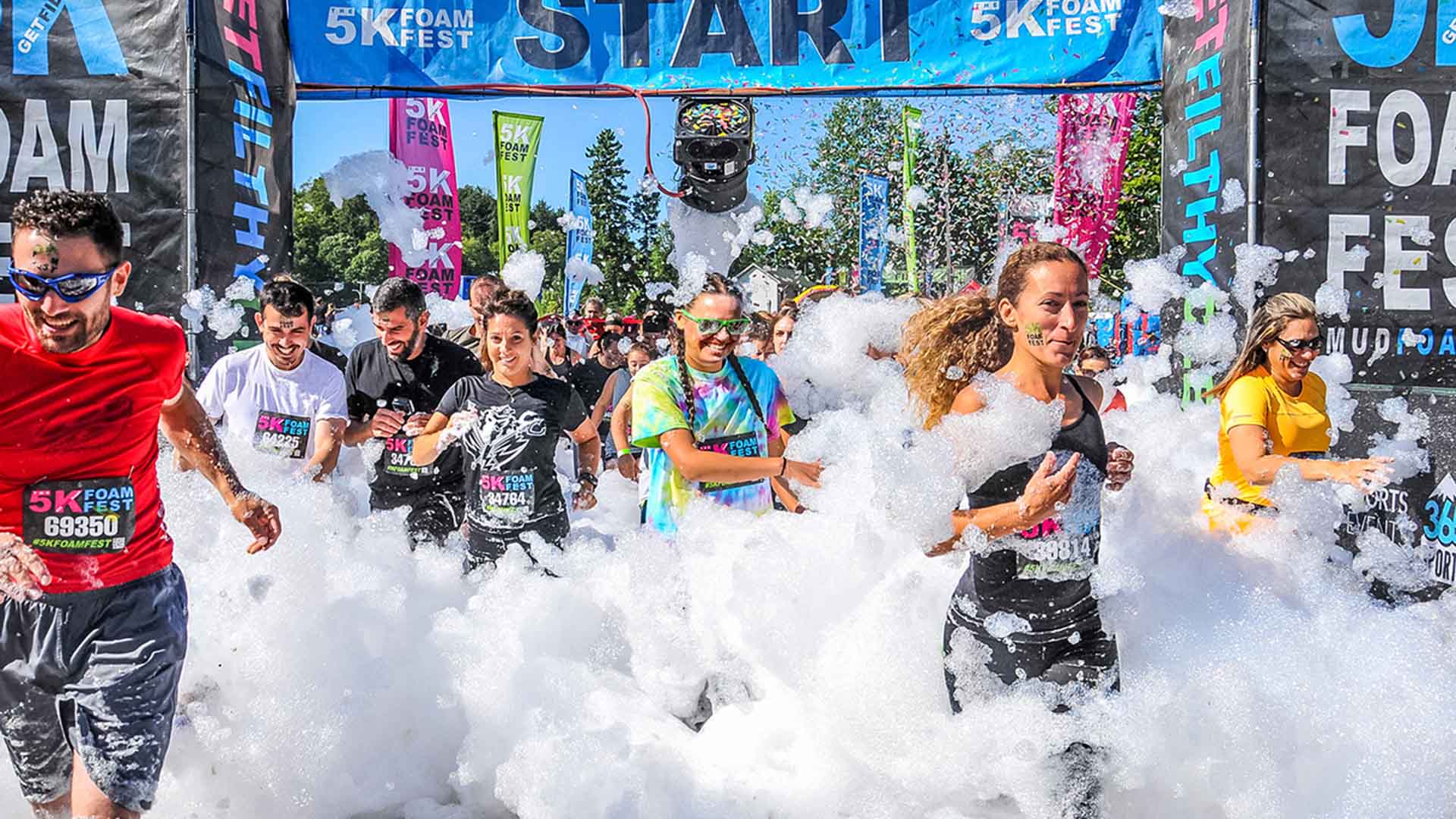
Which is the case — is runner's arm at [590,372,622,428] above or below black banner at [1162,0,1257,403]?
below

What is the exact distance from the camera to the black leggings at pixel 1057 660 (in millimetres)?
3314

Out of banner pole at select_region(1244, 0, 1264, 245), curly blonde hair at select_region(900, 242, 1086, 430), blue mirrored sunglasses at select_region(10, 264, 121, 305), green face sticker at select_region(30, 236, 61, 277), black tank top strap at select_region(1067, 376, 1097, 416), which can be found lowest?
black tank top strap at select_region(1067, 376, 1097, 416)

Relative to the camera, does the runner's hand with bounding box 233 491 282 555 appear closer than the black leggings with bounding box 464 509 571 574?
Yes

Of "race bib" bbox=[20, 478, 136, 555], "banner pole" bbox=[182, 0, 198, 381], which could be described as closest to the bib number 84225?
"race bib" bbox=[20, 478, 136, 555]

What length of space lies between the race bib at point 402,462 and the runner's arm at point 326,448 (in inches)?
16.0

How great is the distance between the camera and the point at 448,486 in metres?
6.38

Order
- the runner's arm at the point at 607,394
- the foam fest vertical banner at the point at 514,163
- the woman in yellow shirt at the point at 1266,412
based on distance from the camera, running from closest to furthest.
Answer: the woman in yellow shirt at the point at 1266,412 → the runner's arm at the point at 607,394 → the foam fest vertical banner at the point at 514,163

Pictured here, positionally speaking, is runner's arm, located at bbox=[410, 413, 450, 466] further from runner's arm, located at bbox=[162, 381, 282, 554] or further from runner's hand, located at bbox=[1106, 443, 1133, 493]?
runner's hand, located at bbox=[1106, 443, 1133, 493]

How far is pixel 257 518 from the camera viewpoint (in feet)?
11.9

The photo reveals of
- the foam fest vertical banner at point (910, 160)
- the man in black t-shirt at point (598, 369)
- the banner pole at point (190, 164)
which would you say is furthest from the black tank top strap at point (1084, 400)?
the foam fest vertical banner at point (910, 160)

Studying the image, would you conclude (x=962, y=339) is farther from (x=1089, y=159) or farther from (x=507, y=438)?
(x=1089, y=159)

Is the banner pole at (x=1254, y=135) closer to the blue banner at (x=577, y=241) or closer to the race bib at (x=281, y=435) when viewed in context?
the race bib at (x=281, y=435)

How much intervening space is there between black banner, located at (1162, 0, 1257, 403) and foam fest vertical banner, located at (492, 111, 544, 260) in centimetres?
1121

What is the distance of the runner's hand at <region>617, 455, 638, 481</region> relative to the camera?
5.62m
